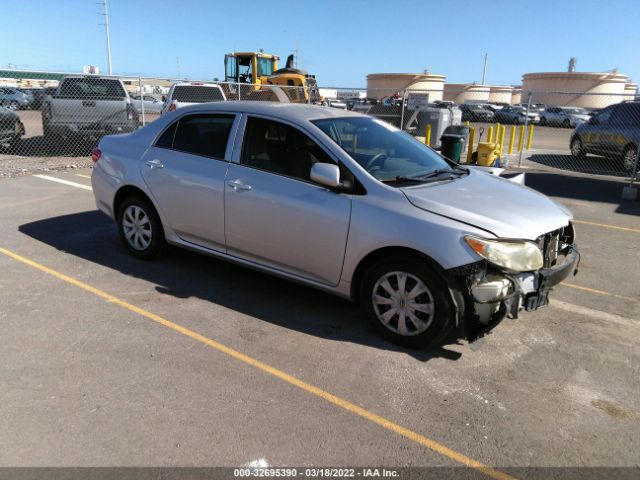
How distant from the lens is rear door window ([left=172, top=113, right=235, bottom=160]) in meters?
4.65

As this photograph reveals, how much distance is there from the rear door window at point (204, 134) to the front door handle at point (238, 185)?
1.08ft

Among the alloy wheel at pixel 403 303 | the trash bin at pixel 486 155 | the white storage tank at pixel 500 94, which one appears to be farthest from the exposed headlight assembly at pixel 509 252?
the white storage tank at pixel 500 94

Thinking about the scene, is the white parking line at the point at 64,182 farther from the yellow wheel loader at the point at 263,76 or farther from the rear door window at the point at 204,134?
the yellow wheel loader at the point at 263,76

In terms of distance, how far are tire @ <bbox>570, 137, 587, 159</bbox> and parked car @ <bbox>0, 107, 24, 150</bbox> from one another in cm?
1507

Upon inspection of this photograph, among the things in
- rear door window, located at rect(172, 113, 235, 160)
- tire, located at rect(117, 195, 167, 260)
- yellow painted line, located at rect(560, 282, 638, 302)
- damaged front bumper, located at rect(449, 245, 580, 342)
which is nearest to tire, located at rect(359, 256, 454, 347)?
damaged front bumper, located at rect(449, 245, 580, 342)

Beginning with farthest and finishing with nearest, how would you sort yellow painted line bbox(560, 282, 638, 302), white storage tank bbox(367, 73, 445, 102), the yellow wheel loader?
white storage tank bbox(367, 73, 445, 102) → the yellow wheel loader → yellow painted line bbox(560, 282, 638, 302)

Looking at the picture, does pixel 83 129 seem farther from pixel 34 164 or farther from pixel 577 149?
pixel 577 149

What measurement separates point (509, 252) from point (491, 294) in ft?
1.03

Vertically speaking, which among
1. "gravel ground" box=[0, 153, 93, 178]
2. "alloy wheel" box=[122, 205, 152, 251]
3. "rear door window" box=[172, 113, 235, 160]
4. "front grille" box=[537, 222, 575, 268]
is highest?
"rear door window" box=[172, 113, 235, 160]

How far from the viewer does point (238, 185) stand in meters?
4.36

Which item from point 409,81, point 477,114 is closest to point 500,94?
point 409,81

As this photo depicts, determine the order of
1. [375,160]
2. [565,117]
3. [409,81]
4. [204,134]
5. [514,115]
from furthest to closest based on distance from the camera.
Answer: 1. [409,81]
2. [514,115]
3. [565,117]
4. [204,134]
5. [375,160]

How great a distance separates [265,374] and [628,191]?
8780 mm

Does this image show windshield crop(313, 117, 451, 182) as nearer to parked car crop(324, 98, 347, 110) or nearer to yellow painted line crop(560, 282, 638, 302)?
yellow painted line crop(560, 282, 638, 302)
